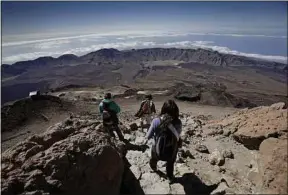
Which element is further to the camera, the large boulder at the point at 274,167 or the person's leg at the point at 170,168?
the person's leg at the point at 170,168

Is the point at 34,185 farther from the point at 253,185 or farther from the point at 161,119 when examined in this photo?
the point at 253,185

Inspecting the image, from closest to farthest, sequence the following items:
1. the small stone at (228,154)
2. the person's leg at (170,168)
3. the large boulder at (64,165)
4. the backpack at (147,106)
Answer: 1. the large boulder at (64,165)
2. the person's leg at (170,168)
3. the small stone at (228,154)
4. the backpack at (147,106)

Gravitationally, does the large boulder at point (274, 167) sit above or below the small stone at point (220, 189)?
above

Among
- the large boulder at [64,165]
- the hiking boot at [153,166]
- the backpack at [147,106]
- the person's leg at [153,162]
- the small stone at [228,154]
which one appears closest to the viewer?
the large boulder at [64,165]

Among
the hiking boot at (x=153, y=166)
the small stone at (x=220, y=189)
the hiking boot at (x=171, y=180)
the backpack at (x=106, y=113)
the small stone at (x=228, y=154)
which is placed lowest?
the small stone at (x=228, y=154)

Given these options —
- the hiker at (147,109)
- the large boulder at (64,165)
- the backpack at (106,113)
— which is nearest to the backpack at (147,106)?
the hiker at (147,109)

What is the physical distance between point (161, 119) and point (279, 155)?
2.43 metres

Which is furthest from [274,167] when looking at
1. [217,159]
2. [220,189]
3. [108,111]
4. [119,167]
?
[108,111]

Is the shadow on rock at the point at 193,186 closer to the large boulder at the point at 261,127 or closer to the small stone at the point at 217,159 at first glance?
the small stone at the point at 217,159

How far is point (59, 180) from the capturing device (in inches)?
207

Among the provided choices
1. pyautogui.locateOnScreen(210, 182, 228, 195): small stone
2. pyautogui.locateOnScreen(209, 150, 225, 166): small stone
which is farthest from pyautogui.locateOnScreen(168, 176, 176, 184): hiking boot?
pyautogui.locateOnScreen(209, 150, 225, 166): small stone

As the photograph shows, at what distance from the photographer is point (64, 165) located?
17.6 ft

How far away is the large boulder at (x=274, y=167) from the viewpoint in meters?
6.00

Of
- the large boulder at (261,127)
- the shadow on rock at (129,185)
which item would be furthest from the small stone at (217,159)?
the shadow on rock at (129,185)
